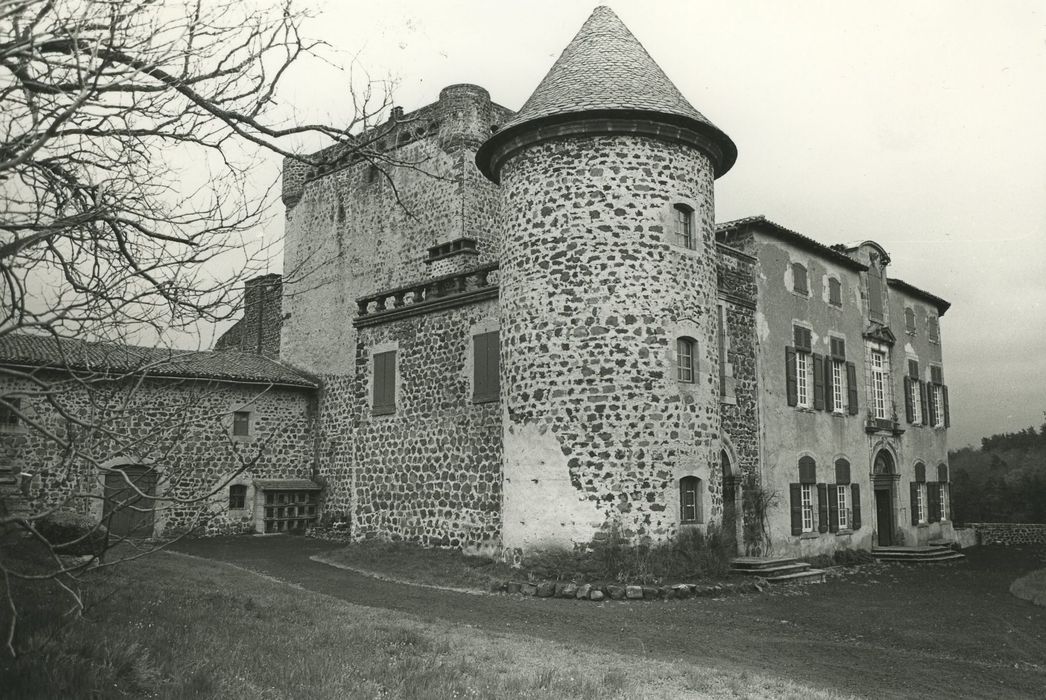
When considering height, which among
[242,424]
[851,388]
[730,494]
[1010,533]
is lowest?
[1010,533]

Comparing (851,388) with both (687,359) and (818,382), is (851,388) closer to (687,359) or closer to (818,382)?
(818,382)

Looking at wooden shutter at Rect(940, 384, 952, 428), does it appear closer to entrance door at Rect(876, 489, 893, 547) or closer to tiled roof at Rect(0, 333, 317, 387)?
entrance door at Rect(876, 489, 893, 547)

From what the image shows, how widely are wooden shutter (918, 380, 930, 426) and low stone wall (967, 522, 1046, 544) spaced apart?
6999 millimetres

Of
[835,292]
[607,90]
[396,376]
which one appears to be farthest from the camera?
[835,292]

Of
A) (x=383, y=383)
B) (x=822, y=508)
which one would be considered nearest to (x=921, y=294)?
(x=822, y=508)

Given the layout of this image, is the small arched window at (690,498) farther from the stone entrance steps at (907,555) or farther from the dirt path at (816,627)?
the stone entrance steps at (907,555)

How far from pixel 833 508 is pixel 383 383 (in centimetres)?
1243

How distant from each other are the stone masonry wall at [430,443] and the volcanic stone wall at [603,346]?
1334mm

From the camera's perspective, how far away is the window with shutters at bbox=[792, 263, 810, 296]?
22.0 m

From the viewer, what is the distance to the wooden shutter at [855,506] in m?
22.9

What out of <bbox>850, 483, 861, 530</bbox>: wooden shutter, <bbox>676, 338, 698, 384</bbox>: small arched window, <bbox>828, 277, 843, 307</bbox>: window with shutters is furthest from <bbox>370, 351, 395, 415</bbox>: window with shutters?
<bbox>850, 483, 861, 530</bbox>: wooden shutter

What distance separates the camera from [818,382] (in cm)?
2225

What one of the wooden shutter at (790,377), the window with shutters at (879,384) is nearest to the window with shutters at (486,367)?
the wooden shutter at (790,377)

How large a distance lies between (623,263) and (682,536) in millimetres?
4953
